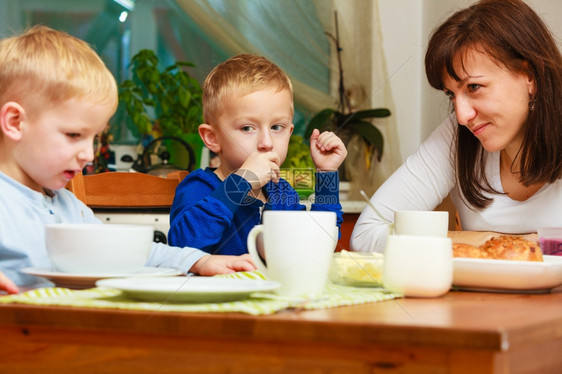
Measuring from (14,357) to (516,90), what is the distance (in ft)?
3.63

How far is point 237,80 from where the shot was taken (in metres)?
1.40

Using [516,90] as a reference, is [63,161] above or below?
below

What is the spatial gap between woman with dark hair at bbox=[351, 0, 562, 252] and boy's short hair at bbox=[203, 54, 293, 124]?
336 millimetres

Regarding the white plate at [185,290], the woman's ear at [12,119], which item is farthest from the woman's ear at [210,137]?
the white plate at [185,290]

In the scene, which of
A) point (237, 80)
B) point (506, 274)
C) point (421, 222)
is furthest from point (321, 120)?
point (506, 274)

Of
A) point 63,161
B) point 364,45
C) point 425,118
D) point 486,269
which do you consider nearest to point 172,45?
point 364,45

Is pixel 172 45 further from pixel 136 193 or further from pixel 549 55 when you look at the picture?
pixel 549 55

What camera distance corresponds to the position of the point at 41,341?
1.72 feet

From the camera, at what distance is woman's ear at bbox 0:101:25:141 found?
2.87 feet

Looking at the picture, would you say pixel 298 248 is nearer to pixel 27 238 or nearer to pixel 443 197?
pixel 27 238

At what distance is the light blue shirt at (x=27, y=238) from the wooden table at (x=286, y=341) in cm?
29

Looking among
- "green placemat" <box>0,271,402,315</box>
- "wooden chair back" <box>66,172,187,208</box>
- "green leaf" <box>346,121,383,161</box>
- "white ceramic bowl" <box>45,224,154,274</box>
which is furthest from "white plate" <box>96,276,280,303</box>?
"green leaf" <box>346,121,383,161</box>

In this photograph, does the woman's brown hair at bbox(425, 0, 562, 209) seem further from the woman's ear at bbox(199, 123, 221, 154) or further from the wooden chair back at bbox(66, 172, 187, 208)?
the wooden chair back at bbox(66, 172, 187, 208)

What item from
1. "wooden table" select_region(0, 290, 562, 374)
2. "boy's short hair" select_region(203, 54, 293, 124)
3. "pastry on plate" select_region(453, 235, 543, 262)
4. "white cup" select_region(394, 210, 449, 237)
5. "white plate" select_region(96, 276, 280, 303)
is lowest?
"wooden table" select_region(0, 290, 562, 374)
